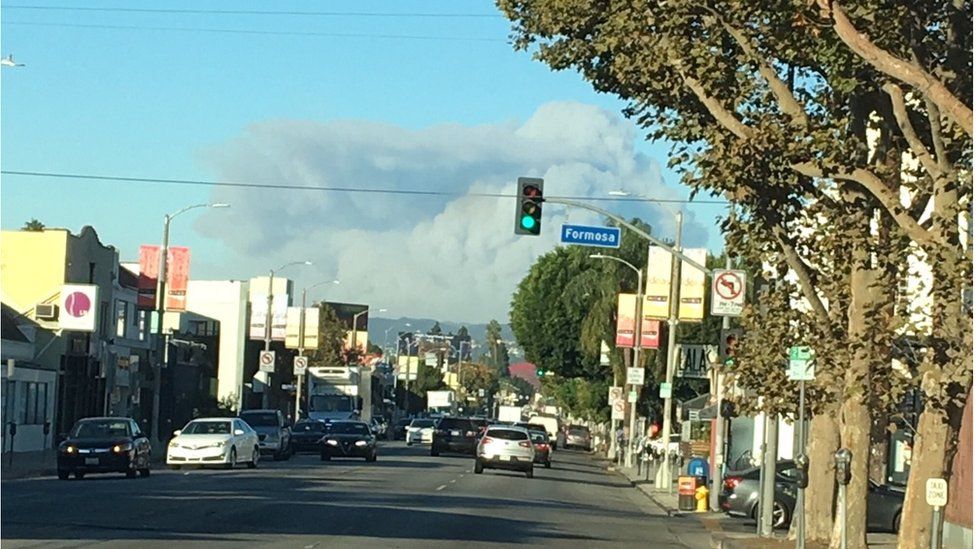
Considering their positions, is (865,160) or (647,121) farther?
(647,121)

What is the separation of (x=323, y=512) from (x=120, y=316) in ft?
166

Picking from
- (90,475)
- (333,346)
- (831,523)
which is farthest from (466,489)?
(333,346)

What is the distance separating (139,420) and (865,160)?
62.8 metres

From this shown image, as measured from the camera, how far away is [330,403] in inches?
2992

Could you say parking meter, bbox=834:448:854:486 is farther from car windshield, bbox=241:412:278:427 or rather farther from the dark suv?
the dark suv

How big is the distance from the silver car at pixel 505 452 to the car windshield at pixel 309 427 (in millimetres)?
14044

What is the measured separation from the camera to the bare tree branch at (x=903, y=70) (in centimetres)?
1702

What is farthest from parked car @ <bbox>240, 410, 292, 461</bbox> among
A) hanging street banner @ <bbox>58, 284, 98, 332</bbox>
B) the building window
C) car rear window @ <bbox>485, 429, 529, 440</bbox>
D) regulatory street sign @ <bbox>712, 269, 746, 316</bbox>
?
regulatory street sign @ <bbox>712, 269, 746, 316</bbox>

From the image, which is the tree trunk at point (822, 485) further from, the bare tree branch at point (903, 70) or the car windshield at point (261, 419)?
the car windshield at point (261, 419)

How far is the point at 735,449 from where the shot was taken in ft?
175

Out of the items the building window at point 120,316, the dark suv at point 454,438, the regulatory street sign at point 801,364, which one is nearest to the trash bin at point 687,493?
the regulatory street sign at point 801,364

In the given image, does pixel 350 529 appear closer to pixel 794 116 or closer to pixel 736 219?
pixel 736 219


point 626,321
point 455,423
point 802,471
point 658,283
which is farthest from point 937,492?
point 455,423

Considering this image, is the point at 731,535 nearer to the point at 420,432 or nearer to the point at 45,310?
the point at 45,310
